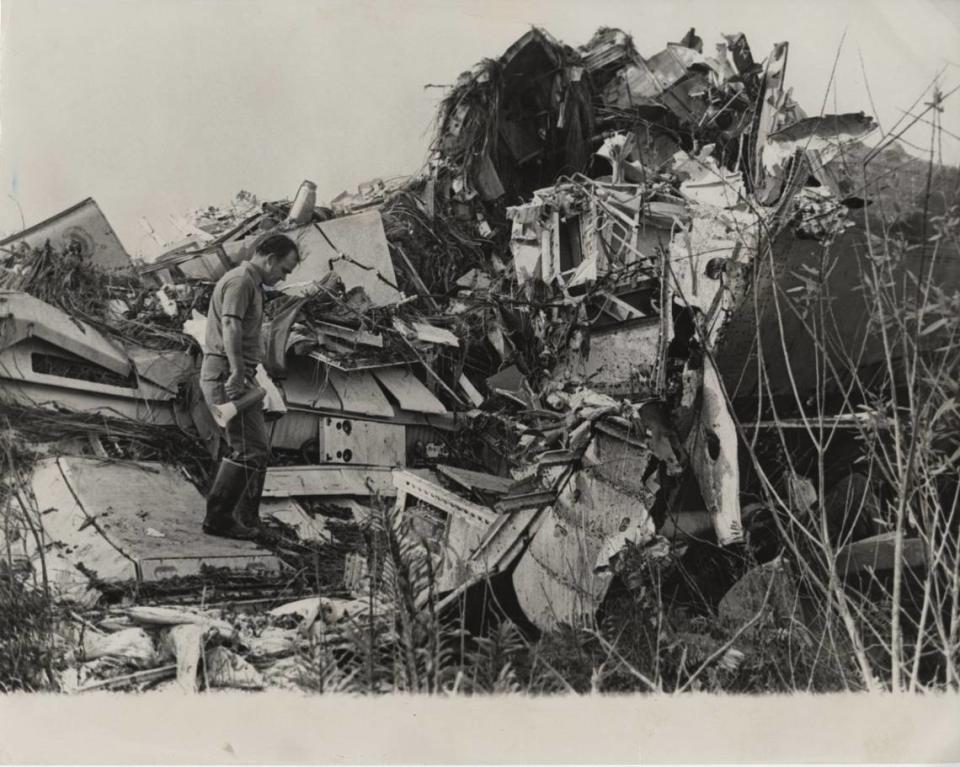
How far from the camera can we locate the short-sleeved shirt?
3668mm

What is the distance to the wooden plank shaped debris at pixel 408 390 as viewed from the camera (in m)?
3.86

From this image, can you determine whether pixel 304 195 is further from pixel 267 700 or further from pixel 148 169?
pixel 267 700

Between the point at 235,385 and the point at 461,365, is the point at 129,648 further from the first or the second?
the point at 461,365

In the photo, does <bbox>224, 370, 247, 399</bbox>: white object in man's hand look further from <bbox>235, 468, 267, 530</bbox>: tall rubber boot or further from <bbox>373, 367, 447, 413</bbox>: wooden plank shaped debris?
<bbox>373, 367, 447, 413</bbox>: wooden plank shaped debris

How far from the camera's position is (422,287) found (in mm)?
4027

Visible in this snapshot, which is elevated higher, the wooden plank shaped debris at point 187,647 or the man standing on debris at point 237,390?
the man standing on debris at point 237,390

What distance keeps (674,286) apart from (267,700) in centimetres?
266

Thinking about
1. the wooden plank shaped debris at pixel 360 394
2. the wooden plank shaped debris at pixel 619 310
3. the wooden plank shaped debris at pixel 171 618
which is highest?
the wooden plank shaped debris at pixel 619 310

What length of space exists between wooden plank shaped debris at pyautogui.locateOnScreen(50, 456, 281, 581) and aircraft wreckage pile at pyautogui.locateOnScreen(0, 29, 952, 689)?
0.03ft

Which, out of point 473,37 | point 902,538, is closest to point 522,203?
point 473,37

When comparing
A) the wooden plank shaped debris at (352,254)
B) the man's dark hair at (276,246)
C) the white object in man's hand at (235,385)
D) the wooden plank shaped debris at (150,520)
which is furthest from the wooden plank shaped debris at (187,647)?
the man's dark hair at (276,246)

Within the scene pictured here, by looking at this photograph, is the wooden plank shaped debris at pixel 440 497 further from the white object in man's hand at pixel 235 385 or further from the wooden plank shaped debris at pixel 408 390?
the white object in man's hand at pixel 235 385

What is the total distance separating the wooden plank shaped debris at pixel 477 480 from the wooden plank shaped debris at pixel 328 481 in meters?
0.28

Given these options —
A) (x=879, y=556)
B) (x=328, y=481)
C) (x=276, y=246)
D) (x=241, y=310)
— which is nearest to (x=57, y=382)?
(x=241, y=310)
